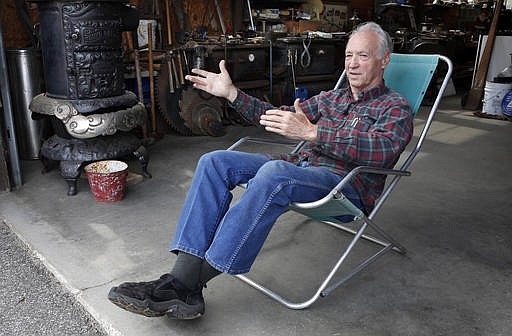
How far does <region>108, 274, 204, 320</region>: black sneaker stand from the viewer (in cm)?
164

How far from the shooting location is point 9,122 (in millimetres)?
3211

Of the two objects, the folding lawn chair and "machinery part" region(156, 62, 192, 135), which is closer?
the folding lawn chair

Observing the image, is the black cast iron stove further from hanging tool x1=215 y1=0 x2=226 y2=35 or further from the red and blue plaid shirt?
hanging tool x1=215 y1=0 x2=226 y2=35

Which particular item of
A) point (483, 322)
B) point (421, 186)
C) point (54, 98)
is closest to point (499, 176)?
point (421, 186)

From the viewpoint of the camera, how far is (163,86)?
4652 mm

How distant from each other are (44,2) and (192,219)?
2.19 meters

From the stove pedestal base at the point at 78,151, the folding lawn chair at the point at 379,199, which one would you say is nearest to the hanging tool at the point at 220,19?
the stove pedestal base at the point at 78,151

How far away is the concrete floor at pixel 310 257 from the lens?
6.07 feet

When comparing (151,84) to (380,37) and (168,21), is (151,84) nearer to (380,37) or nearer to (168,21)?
(168,21)

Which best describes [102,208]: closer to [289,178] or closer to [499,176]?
[289,178]

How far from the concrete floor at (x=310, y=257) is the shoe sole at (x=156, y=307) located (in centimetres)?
10

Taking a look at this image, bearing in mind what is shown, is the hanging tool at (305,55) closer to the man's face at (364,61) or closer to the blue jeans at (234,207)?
the man's face at (364,61)

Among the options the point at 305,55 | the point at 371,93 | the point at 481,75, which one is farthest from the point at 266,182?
the point at 481,75

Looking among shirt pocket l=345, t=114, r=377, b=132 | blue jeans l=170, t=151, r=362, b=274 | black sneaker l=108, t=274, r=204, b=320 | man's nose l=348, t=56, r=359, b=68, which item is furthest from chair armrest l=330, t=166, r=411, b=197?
black sneaker l=108, t=274, r=204, b=320
